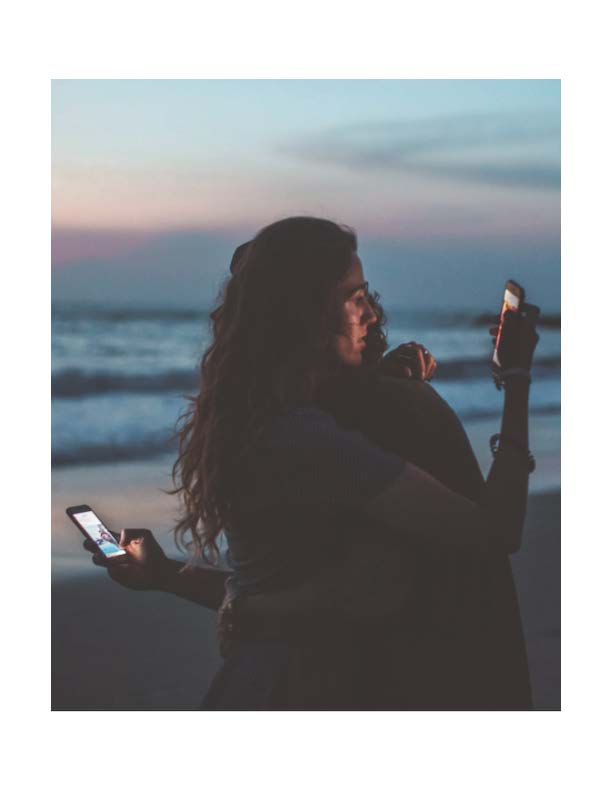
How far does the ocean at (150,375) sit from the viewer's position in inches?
243

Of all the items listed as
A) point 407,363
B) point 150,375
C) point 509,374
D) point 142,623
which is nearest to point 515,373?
point 509,374

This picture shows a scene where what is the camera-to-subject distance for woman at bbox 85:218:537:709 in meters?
1.58

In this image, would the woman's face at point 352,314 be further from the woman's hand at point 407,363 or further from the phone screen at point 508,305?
the phone screen at point 508,305

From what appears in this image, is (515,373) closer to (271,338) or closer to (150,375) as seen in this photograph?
(271,338)

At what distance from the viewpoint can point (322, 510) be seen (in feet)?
5.23

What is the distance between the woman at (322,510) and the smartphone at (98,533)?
41cm

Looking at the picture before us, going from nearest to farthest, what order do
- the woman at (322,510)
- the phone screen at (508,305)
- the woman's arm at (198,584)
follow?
the woman at (322,510), the phone screen at (508,305), the woman's arm at (198,584)

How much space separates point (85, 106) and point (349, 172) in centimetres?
125

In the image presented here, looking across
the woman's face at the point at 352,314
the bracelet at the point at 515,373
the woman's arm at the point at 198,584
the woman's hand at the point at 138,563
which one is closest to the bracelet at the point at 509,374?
the bracelet at the point at 515,373

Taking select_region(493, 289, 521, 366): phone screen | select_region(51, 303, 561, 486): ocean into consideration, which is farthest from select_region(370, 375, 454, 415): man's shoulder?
select_region(51, 303, 561, 486): ocean

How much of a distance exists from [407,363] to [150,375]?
726 centimetres
